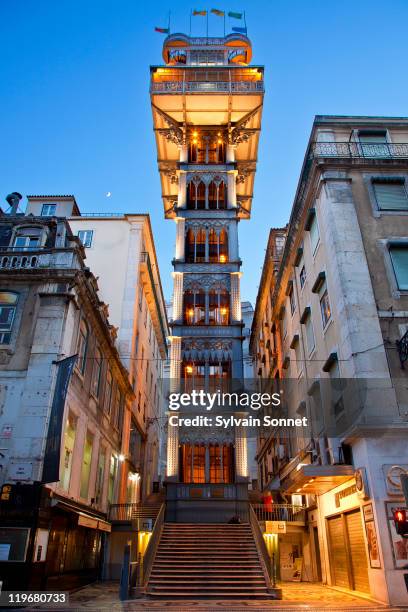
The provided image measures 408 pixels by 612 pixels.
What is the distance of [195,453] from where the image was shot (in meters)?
26.1

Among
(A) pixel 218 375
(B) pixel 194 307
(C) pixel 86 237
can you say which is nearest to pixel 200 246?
(B) pixel 194 307

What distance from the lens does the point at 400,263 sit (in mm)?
17484

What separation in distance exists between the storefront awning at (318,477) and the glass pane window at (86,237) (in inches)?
852

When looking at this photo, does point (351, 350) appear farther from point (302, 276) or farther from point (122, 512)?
point (122, 512)

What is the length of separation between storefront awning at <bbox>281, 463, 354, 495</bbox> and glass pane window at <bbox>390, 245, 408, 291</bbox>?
697 centimetres

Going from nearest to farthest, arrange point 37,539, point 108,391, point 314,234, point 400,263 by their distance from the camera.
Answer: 1. point 37,539
2. point 400,263
3. point 314,234
4. point 108,391

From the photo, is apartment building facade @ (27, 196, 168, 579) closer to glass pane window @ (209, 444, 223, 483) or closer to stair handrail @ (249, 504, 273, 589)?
glass pane window @ (209, 444, 223, 483)

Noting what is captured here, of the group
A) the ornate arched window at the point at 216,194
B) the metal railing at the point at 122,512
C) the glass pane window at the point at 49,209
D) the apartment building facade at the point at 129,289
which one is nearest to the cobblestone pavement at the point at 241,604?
the metal railing at the point at 122,512

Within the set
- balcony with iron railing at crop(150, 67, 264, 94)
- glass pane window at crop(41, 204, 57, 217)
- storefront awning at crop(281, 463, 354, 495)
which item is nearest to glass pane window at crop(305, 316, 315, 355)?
storefront awning at crop(281, 463, 354, 495)

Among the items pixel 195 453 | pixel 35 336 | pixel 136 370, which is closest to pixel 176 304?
pixel 136 370

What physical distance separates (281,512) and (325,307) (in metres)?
11.5

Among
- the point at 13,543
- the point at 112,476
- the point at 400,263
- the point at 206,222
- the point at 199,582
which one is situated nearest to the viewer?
the point at 13,543

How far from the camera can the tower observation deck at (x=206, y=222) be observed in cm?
2555

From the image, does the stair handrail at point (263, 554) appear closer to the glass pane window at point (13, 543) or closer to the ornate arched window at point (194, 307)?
the glass pane window at point (13, 543)
